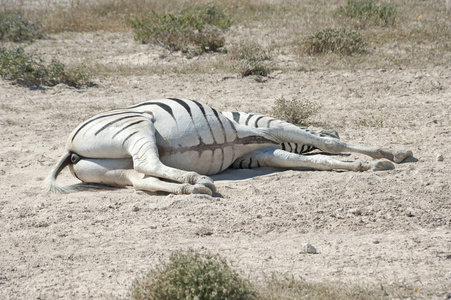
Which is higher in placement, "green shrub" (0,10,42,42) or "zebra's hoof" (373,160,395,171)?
"zebra's hoof" (373,160,395,171)

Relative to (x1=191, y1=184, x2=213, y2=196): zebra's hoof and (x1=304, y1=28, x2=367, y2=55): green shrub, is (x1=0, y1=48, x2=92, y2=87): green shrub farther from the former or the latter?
(x1=191, y1=184, x2=213, y2=196): zebra's hoof

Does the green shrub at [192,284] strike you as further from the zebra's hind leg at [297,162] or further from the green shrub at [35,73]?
the green shrub at [35,73]

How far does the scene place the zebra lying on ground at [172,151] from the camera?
495 cm

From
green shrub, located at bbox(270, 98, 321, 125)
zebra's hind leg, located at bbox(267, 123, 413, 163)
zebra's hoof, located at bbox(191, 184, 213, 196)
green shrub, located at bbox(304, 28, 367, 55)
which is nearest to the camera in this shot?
zebra's hoof, located at bbox(191, 184, 213, 196)

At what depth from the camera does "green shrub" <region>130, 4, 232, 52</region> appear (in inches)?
441

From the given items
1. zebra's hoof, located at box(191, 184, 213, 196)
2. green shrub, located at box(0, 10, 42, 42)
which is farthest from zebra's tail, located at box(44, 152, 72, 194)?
green shrub, located at box(0, 10, 42, 42)

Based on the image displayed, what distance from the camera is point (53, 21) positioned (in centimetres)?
1358

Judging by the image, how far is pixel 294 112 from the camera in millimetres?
7324

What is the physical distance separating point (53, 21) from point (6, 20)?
1235 mm

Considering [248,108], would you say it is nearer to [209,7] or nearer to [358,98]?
[358,98]

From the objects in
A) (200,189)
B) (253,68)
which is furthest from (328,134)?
(253,68)

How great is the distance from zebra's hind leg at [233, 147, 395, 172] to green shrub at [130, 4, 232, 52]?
18.7ft

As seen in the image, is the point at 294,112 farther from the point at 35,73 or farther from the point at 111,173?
the point at 35,73

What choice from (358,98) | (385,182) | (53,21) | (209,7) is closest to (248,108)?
(358,98)
